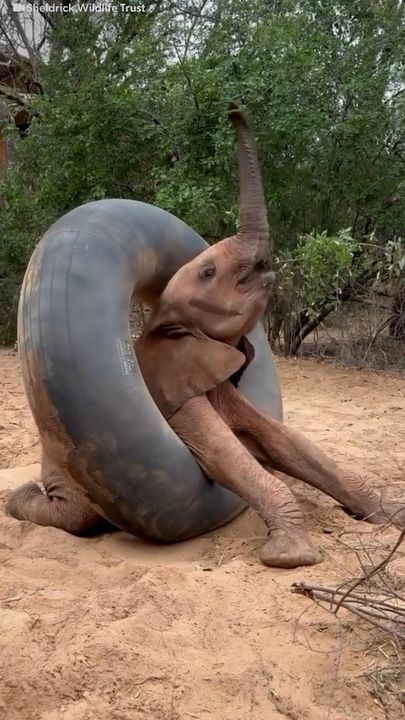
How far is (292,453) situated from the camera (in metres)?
4.25

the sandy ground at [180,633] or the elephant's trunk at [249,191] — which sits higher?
the elephant's trunk at [249,191]

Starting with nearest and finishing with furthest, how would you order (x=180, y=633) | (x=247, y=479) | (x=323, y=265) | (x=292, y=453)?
(x=180, y=633) < (x=247, y=479) < (x=292, y=453) < (x=323, y=265)

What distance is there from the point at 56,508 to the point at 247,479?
1028mm

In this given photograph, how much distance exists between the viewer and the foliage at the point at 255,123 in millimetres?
8320

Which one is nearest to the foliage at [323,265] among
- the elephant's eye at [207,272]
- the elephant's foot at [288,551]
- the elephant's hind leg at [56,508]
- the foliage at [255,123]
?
the foliage at [255,123]

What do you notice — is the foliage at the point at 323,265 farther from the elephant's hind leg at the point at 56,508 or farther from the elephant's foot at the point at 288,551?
the elephant's foot at the point at 288,551

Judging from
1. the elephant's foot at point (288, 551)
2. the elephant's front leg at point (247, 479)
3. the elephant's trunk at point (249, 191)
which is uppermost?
the elephant's trunk at point (249, 191)

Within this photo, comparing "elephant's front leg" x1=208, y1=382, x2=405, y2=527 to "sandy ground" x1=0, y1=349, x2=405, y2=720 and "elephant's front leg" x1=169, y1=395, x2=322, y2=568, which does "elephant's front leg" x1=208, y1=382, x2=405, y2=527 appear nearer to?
"sandy ground" x1=0, y1=349, x2=405, y2=720

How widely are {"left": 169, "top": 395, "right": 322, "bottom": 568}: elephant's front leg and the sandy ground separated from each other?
96 millimetres

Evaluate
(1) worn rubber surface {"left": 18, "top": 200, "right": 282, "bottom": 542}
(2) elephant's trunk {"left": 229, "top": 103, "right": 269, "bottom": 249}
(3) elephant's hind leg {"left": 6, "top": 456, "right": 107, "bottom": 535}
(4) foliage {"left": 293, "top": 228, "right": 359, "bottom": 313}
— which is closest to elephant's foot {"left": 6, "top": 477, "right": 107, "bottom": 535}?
(3) elephant's hind leg {"left": 6, "top": 456, "right": 107, "bottom": 535}

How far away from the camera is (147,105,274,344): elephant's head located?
13.2 feet

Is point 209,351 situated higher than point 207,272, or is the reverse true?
point 207,272

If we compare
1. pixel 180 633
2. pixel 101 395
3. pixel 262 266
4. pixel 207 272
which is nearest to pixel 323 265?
pixel 262 266

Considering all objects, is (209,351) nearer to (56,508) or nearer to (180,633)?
(56,508)
